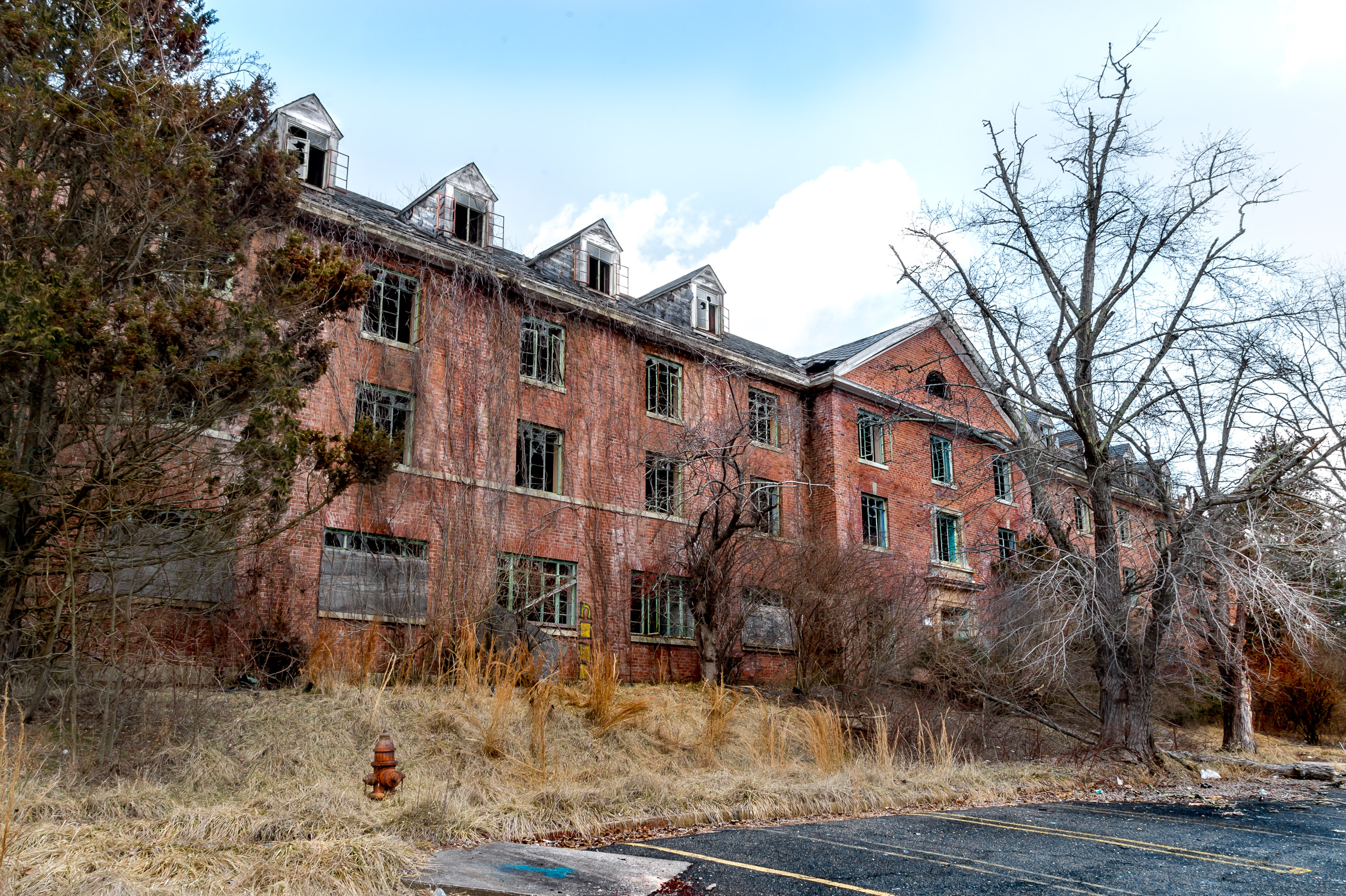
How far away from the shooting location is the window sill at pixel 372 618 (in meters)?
15.4

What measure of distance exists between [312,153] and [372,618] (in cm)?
912

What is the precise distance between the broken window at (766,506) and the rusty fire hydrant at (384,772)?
9952 mm

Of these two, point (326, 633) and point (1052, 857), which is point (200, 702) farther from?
point (1052, 857)

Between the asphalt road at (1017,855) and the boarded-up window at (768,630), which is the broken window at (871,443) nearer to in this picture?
the boarded-up window at (768,630)

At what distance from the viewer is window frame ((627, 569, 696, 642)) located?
2003 centimetres

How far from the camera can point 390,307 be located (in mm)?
18062

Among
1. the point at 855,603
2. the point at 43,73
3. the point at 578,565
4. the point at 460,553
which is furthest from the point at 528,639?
the point at 43,73

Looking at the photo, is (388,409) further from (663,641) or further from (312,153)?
(663,641)

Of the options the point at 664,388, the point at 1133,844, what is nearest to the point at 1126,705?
the point at 1133,844

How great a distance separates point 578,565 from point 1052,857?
12.5 m

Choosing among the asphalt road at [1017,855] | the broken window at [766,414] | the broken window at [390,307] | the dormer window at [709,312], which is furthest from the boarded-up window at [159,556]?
the dormer window at [709,312]

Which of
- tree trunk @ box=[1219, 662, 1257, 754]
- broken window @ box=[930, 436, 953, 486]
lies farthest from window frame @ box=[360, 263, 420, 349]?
tree trunk @ box=[1219, 662, 1257, 754]

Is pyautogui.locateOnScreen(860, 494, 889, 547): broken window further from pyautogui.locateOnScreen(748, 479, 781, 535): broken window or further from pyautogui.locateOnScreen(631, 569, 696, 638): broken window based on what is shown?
pyautogui.locateOnScreen(631, 569, 696, 638): broken window

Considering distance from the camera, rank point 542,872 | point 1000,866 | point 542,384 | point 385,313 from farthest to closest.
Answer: point 542,384 < point 385,313 < point 1000,866 < point 542,872
